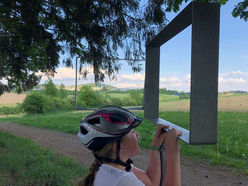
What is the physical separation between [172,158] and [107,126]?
424 millimetres

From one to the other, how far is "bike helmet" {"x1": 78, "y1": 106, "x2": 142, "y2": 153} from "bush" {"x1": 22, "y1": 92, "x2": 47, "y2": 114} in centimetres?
2713

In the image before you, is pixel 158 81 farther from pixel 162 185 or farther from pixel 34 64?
pixel 34 64

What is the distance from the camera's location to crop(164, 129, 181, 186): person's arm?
131 cm

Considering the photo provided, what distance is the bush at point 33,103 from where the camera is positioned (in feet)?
86.9

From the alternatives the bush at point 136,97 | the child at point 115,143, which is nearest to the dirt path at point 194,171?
the bush at point 136,97

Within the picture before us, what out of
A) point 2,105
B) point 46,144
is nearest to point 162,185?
point 46,144

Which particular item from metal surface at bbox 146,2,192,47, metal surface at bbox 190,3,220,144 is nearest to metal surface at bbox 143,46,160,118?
metal surface at bbox 146,2,192,47

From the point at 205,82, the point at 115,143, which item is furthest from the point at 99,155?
the point at 205,82

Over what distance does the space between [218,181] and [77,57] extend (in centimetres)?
411

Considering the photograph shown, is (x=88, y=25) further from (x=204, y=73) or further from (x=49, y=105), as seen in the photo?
(x=49, y=105)

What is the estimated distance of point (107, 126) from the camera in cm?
130

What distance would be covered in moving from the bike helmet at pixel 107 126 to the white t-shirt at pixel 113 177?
0.15 metres

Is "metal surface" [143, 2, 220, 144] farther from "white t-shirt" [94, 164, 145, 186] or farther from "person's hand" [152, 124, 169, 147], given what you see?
"white t-shirt" [94, 164, 145, 186]

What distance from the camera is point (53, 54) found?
4918mm
